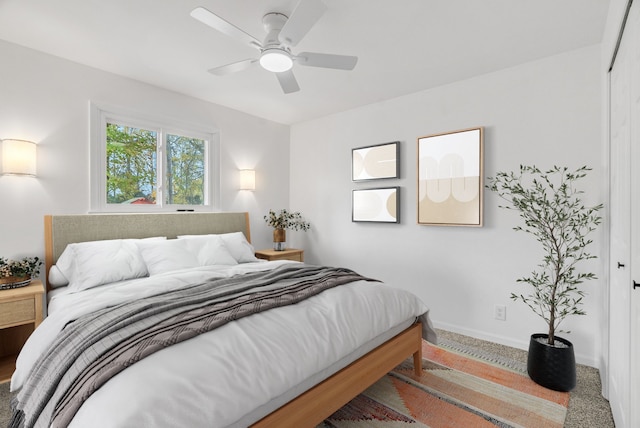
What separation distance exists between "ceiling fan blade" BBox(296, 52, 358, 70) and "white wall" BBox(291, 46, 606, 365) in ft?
4.95

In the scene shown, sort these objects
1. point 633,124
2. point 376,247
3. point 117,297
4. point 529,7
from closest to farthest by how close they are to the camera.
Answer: point 633,124, point 117,297, point 529,7, point 376,247

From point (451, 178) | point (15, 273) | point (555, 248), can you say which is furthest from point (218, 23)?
point (555, 248)

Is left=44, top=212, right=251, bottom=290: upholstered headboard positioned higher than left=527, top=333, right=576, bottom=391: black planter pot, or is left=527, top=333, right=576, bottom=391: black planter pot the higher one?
left=44, top=212, right=251, bottom=290: upholstered headboard

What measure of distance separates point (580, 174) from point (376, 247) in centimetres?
201

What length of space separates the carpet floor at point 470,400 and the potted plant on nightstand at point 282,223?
7.52ft

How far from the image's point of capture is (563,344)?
2.35 meters

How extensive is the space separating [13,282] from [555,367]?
12.4ft

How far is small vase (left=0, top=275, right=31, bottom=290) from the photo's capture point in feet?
7.54

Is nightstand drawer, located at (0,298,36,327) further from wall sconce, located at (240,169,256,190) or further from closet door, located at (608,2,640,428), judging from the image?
closet door, located at (608,2,640,428)

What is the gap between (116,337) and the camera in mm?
1421

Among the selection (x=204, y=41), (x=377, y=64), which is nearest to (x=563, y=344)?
(x=377, y=64)

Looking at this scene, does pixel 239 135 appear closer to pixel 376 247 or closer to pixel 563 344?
pixel 376 247

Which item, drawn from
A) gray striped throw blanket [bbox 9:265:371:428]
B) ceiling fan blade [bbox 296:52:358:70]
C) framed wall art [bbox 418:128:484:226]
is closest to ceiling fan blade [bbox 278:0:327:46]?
ceiling fan blade [bbox 296:52:358:70]

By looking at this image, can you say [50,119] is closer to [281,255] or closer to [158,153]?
[158,153]
